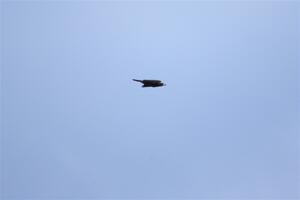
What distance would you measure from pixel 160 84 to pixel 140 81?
2830 mm

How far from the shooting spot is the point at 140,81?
115 m

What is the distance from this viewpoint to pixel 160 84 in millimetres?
116250
